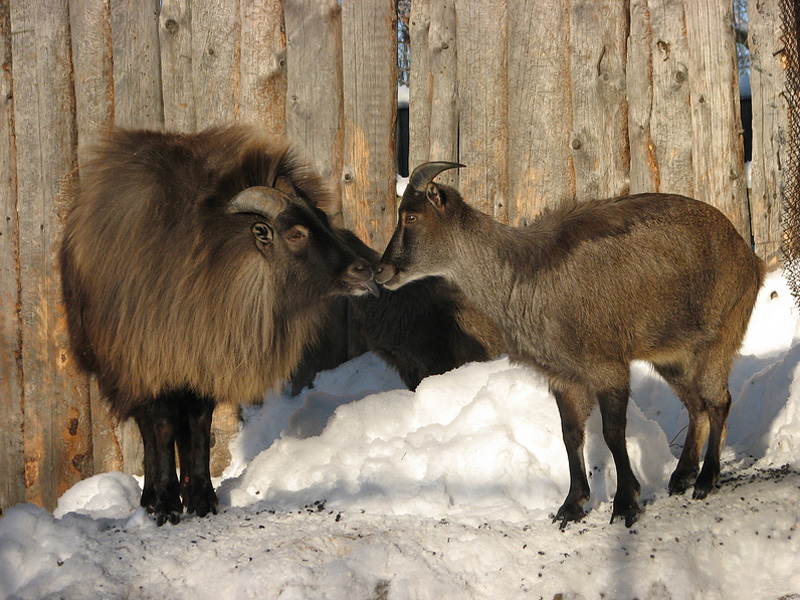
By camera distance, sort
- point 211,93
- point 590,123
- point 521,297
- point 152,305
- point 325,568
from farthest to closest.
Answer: point 211,93 → point 590,123 → point 152,305 → point 521,297 → point 325,568

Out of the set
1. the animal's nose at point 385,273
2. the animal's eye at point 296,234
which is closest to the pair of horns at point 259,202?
the animal's eye at point 296,234

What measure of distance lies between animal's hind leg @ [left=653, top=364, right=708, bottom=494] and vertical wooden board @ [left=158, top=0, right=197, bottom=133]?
13.2 ft

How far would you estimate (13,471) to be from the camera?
646 cm

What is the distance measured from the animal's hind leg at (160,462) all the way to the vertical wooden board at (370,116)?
220 centimetres

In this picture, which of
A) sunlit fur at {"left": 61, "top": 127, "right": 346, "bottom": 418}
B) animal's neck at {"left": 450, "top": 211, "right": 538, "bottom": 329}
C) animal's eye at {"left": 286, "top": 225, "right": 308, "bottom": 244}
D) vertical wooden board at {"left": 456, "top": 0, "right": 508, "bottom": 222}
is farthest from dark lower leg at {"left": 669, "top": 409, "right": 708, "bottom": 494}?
animal's eye at {"left": 286, "top": 225, "right": 308, "bottom": 244}

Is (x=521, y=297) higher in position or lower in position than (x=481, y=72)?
lower

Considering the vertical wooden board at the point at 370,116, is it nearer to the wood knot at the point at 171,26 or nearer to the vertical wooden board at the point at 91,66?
the wood knot at the point at 171,26

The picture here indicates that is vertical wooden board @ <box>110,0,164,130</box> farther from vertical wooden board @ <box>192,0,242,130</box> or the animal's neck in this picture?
the animal's neck

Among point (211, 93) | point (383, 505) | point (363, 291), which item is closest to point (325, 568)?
point (383, 505)

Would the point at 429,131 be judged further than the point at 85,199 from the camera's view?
Yes

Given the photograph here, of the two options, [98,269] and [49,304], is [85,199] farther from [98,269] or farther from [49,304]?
[49,304]

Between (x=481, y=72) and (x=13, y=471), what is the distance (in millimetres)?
4865

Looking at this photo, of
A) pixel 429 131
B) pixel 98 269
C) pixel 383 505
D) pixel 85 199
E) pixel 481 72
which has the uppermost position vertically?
pixel 481 72

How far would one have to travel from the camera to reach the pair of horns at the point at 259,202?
443 cm
